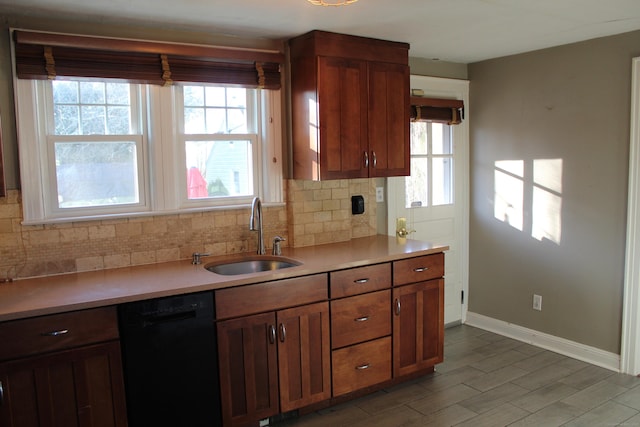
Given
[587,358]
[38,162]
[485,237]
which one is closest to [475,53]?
[485,237]

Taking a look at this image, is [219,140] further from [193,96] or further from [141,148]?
[141,148]

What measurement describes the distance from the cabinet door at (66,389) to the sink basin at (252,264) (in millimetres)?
894

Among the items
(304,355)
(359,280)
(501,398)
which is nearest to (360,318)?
(359,280)

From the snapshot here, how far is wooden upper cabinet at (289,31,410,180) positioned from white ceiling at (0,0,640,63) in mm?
113

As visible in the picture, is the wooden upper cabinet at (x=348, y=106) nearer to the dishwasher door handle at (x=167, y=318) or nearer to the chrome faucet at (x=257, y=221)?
the chrome faucet at (x=257, y=221)

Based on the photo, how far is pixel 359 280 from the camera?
307cm

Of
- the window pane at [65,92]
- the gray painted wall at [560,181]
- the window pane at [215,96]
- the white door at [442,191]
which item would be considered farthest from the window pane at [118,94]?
the gray painted wall at [560,181]

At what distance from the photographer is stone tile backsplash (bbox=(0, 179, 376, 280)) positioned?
2732 mm

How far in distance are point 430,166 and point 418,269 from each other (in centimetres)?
122

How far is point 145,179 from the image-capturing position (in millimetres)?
3070

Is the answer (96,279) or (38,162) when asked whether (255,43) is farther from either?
(96,279)

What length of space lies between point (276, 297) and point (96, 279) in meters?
0.93

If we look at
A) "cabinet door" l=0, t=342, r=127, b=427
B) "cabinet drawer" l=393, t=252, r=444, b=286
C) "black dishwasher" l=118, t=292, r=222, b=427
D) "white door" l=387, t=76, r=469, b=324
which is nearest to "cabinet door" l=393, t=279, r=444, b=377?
"cabinet drawer" l=393, t=252, r=444, b=286

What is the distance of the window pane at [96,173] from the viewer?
2857 millimetres
